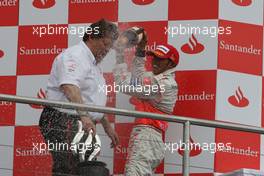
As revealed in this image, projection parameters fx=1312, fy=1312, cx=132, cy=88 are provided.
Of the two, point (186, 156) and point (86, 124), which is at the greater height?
point (86, 124)

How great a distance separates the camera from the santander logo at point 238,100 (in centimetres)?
853

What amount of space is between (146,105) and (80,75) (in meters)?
0.90

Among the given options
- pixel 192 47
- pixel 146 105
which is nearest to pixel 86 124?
pixel 146 105

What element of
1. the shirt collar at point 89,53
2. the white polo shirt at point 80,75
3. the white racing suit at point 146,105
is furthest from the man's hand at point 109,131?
the shirt collar at point 89,53

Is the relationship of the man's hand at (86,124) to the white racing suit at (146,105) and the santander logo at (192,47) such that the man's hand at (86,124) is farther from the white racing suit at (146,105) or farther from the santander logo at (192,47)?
the santander logo at (192,47)

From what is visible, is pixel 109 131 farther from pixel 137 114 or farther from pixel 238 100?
pixel 238 100

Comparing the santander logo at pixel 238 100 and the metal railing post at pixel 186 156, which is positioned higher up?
the santander logo at pixel 238 100

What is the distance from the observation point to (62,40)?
348 inches

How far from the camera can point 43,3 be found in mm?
8898

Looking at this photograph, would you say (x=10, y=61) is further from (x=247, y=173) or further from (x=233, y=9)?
(x=247, y=173)

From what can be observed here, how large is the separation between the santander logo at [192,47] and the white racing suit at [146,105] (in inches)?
12.5

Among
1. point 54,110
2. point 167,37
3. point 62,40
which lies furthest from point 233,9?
point 54,110

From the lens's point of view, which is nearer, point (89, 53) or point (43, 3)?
point (89, 53)

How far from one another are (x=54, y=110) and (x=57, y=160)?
30 centimetres
